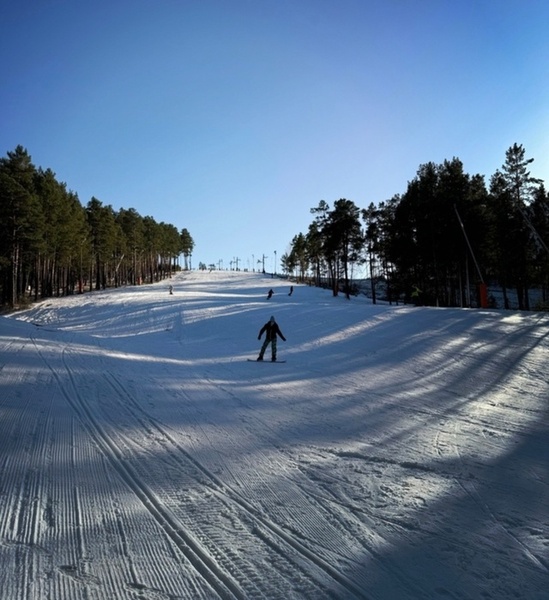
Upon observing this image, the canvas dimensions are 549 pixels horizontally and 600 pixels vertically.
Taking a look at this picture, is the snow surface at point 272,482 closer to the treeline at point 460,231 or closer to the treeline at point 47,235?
the treeline at point 460,231

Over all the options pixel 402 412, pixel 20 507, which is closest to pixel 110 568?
pixel 20 507

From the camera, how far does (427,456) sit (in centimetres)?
546

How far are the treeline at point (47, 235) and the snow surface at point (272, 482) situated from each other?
27127mm

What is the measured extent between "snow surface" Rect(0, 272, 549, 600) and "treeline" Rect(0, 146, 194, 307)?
89.0 feet

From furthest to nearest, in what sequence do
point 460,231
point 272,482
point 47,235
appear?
point 47,235 < point 460,231 < point 272,482

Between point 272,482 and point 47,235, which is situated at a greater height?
point 47,235

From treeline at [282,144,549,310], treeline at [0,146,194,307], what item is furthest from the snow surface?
treeline at [0,146,194,307]

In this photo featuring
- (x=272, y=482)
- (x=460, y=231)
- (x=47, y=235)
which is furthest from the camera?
(x=47, y=235)

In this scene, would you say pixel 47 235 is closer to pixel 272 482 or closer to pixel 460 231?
pixel 460 231

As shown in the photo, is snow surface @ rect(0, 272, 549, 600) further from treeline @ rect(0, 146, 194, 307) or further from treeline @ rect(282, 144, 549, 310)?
treeline @ rect(0, 146, 194, 307)

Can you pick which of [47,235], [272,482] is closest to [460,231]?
[272,482]

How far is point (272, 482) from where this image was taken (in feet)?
14.7

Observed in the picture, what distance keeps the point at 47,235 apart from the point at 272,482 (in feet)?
143

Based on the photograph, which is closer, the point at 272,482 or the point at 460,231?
the point at 272,482
